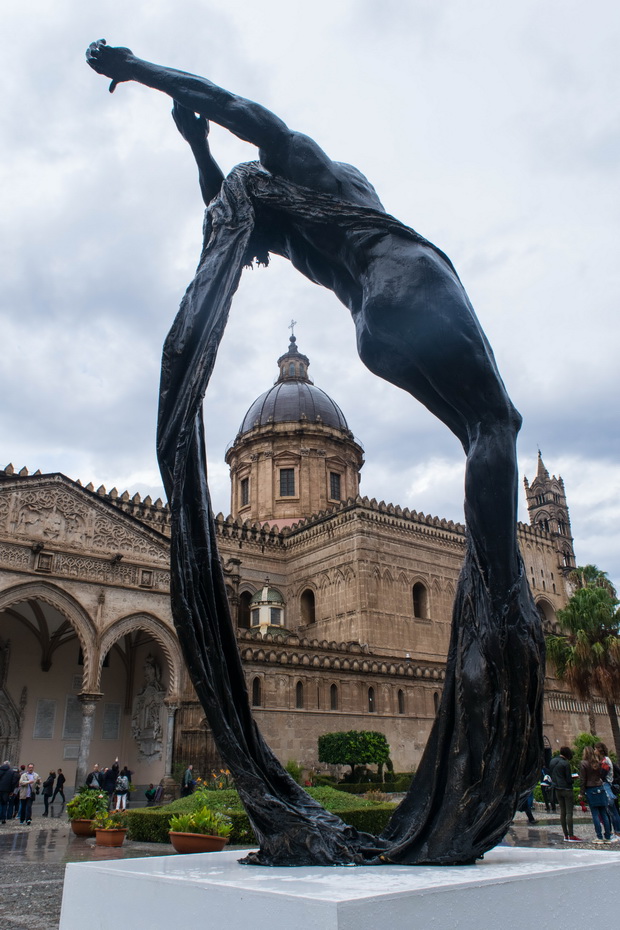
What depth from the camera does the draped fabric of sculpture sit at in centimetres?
249

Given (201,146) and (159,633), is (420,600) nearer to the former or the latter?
(159,633)

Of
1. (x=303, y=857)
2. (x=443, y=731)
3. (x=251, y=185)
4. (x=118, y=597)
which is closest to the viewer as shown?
(x=303, y=857)

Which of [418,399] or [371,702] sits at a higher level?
[371,702]

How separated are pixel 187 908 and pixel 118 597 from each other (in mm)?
19720

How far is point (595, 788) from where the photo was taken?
30.2 feet

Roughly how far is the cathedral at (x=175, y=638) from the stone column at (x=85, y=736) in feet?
0.12

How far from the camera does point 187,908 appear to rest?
6.09ft

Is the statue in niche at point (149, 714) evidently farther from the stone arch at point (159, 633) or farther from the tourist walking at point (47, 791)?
the tourist walking at point (47, 791)

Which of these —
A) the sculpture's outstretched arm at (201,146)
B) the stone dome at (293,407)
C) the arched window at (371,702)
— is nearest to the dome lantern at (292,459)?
the stone dome at (293,407)

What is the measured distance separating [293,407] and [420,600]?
13.7 metres

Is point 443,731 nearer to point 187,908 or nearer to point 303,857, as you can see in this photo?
point 303,857

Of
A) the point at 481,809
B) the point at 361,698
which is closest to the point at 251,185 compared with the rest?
the point at 481,809

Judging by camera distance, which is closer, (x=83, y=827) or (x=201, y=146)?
(x=201, y=146)

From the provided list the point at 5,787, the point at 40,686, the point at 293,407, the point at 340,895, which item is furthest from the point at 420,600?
the point at 340,895
